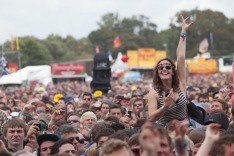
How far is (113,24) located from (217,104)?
146 metres

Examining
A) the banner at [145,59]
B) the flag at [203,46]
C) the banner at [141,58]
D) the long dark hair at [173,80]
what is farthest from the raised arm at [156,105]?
the flag at [203,46]

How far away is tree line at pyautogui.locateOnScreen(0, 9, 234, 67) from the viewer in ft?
406

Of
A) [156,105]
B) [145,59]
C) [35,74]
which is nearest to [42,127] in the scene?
[156,105]

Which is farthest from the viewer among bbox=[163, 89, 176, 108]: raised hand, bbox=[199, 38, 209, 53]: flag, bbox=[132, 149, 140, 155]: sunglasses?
bbox=[199, 38, 209, 53]: flag

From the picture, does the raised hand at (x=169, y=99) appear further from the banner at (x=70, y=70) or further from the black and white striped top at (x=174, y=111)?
the banner at (x=70, y=70)

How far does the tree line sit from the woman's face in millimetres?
101820

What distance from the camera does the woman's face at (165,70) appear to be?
7.97 meters

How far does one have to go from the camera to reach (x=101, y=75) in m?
20.8

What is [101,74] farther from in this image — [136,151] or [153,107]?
[136,151]

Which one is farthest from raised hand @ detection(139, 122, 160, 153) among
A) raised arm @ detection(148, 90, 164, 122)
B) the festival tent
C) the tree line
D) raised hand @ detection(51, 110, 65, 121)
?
the tree line

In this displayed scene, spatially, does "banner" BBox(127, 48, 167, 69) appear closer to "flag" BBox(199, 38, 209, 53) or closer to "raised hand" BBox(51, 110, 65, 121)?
"flag" BBox(199, 38, 209, 53)

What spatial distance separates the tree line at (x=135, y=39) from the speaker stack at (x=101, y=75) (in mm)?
88739

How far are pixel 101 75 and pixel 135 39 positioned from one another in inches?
4586

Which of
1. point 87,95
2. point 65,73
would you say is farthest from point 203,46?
point 87,95
